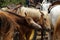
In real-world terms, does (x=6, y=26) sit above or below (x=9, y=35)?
above

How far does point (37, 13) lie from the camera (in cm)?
805

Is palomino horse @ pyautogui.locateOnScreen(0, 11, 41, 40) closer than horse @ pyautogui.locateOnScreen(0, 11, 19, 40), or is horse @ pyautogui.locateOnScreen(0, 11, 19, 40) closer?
horse @ pyautogui.locateOnScreen(0, 11, 19, 40)

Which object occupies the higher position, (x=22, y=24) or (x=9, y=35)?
(x=22, y=24)

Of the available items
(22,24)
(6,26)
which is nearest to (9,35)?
(6,26)

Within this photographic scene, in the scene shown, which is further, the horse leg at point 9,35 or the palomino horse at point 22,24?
the palomino horse at point 22,24

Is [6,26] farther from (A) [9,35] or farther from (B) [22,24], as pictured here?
(B) [22,24]

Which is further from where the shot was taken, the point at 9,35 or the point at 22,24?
the point at 22,24

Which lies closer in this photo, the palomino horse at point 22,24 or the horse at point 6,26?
the horse at point 6,26

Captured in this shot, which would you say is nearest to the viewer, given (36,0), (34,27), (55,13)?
(34,27)

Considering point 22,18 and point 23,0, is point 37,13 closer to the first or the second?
point 22,18

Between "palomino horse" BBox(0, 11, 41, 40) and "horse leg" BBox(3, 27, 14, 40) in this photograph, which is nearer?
"horse leg" BBox(3, 27, 14, 40)

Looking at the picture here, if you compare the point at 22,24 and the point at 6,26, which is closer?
the point at 6,26

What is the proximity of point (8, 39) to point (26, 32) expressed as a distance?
1.42 ft

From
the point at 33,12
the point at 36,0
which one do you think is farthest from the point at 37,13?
the point at 36,0
